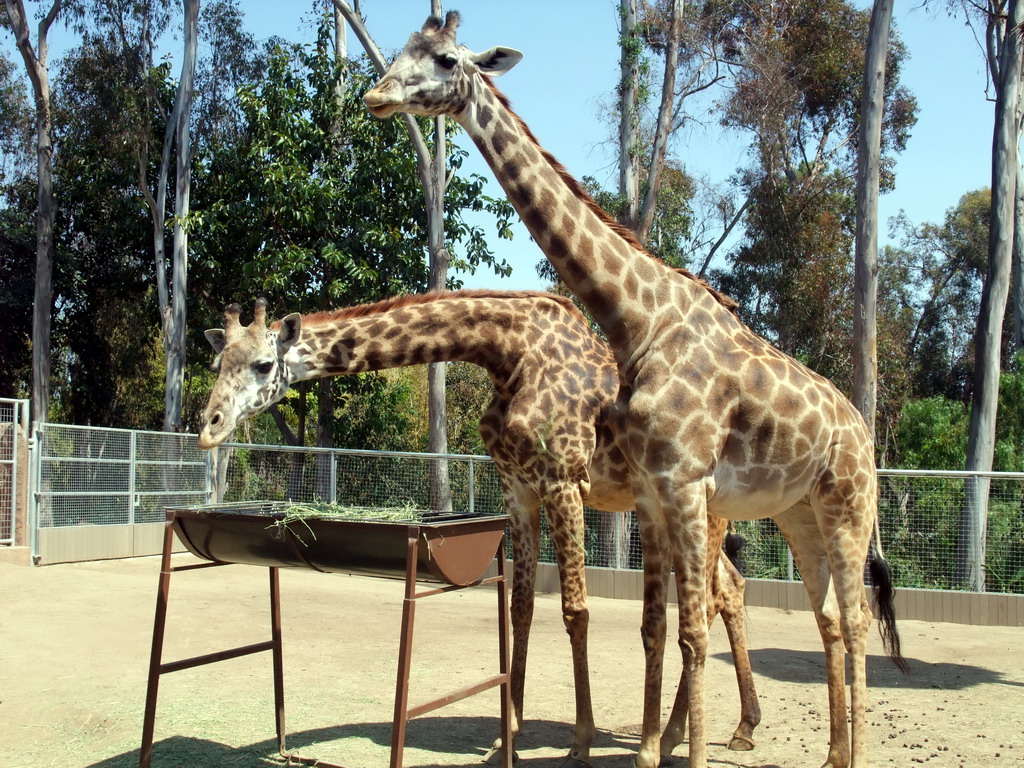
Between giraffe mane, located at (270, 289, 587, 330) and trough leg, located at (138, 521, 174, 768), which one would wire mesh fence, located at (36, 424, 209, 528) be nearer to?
giraffe mane, located at (270, 289, 587, 330)

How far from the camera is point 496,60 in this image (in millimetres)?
4590

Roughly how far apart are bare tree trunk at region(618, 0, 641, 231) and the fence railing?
673cm

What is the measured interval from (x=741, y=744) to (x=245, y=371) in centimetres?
335

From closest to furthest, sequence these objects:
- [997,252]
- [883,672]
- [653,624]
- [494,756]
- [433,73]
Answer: [433,73]
[653,624]
[494,756]
[883,672]
[997,252]

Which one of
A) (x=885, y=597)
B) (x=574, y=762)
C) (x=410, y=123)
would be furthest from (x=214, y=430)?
(x=410, y=123)

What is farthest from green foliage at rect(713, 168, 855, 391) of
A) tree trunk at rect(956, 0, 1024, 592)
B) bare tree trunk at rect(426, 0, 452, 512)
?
bare tree trunk at rect(426, 0, 452, 512)

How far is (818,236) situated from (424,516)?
724 inches

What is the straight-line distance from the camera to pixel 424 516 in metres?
4.47

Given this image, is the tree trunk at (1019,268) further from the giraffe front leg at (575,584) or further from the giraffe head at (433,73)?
the giraffe head at (433,73)

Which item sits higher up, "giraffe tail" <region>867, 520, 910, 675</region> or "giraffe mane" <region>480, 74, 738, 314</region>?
"giraffe mane" <region>480, 74, 738, 314</region>

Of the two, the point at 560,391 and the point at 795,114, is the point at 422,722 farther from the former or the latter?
the point at 795,114

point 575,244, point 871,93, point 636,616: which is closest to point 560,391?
point 575,244

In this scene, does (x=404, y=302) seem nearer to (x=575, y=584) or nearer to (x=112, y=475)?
(x=575, y=584)

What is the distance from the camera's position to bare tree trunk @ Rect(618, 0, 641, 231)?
17.1 m
